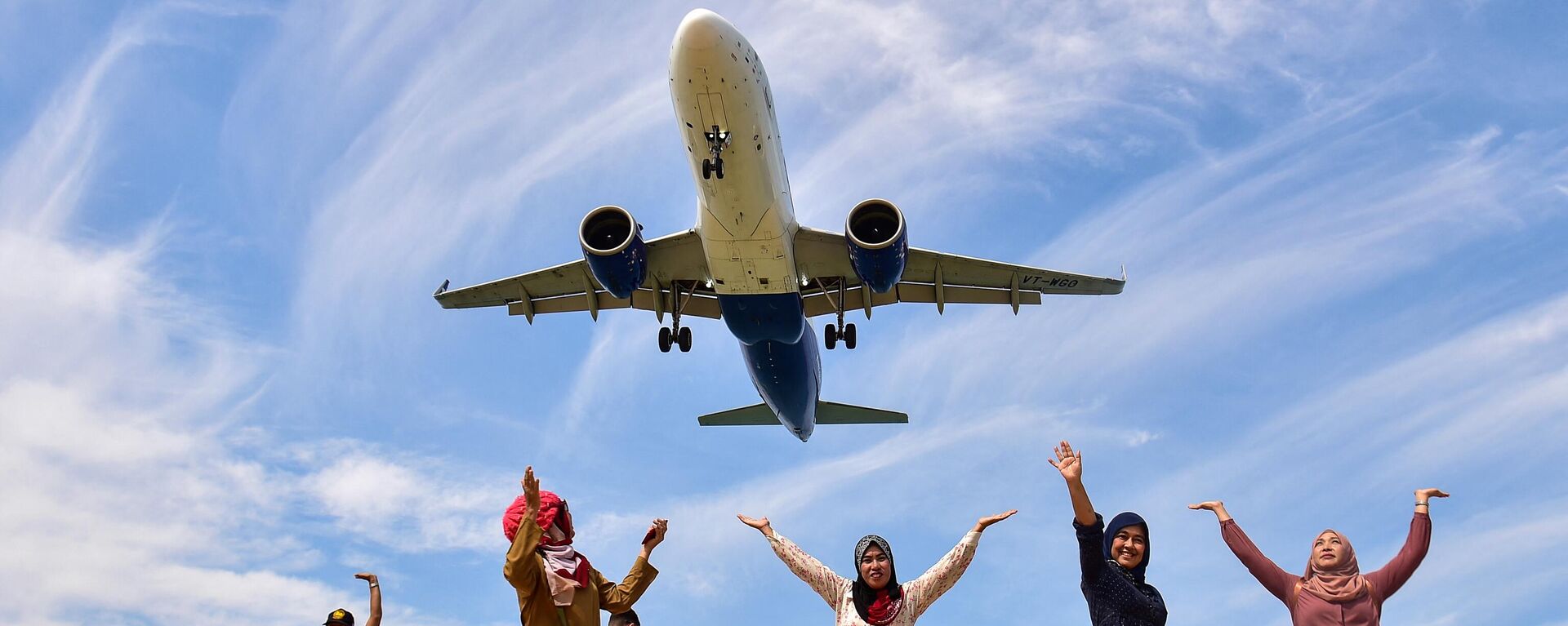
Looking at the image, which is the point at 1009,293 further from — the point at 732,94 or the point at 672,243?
the point at 732,94

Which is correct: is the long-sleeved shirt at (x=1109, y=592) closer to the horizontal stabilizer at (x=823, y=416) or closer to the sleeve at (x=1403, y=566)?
the sleeve at (x=1403, y=566)

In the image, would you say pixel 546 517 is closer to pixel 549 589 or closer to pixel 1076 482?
pixel 549 589

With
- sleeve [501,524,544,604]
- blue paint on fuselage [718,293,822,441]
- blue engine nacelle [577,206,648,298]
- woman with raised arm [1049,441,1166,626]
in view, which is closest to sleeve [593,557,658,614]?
sleeve [501,524,544,604]

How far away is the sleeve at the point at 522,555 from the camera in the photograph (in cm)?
549

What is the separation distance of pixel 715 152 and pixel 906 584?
14148 mm

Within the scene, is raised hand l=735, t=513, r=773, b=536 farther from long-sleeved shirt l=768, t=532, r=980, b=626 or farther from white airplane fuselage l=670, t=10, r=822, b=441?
white airplane fuselage l=670, t=10, r=822, b=441

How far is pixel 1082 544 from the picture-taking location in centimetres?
586

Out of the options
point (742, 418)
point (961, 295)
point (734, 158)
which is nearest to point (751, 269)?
point (734, 158)

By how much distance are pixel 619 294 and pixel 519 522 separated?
16.2 m

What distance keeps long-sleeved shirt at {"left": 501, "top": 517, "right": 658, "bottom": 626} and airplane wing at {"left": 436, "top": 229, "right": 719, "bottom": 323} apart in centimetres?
1692

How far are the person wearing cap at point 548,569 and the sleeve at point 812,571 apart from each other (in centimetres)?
108

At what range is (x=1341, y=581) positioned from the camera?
6.09 m

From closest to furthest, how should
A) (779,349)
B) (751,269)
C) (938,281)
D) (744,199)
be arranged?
(744,199) < (751,269) < (779,349) < (938,281)

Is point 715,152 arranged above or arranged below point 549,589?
above
